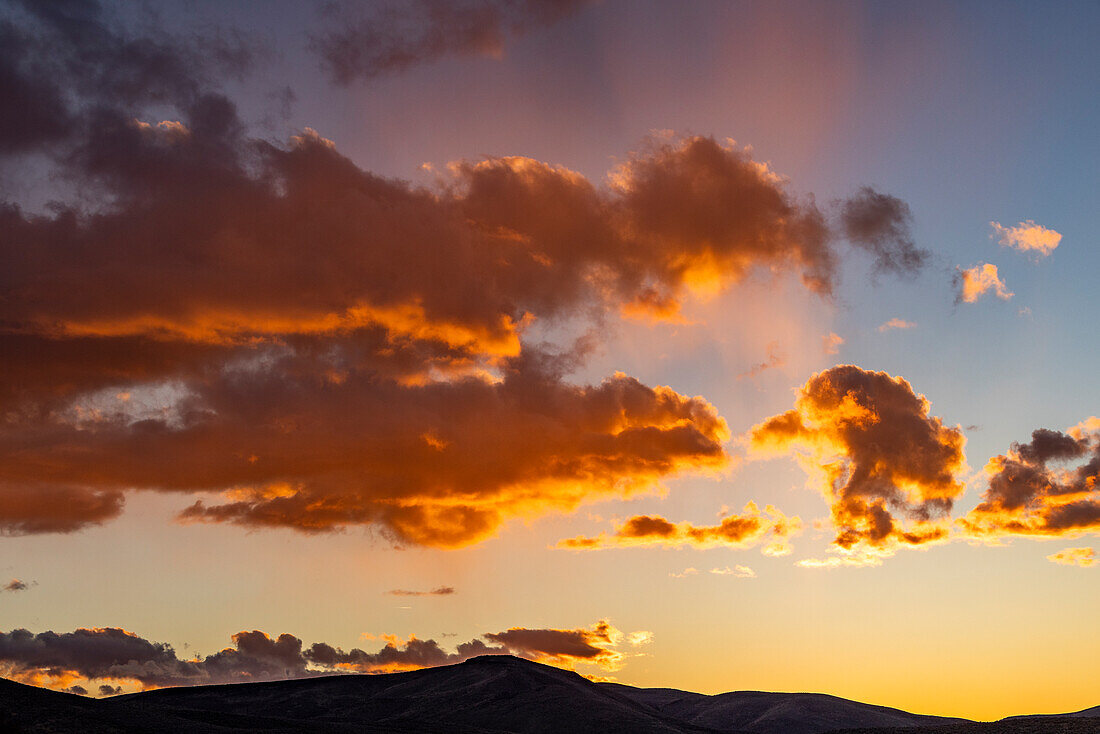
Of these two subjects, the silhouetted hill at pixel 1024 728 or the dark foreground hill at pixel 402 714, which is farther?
the silhouetted hill at pixel 1024 728

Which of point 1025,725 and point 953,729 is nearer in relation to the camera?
point 1025,725

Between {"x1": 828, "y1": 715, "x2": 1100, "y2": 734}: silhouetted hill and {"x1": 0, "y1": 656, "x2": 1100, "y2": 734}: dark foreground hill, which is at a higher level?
{"x1": 828, "y1": 715, "x2": 1100, "y2": 734}: silhouetted hill

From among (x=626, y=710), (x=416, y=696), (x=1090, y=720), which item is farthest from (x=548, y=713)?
(x=1090, y=720)

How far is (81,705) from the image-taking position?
94.7 meters

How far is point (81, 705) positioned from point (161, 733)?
9.13 m

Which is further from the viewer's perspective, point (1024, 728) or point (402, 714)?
point (402, 714)

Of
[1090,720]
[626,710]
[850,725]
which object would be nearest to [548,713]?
[626,710]

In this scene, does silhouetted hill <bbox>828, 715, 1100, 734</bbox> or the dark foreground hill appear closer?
the dark foreground hill

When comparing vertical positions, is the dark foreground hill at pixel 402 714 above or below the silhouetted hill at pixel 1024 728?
below

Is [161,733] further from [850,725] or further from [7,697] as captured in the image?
[850,725]

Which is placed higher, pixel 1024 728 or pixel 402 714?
pixel 1024 728

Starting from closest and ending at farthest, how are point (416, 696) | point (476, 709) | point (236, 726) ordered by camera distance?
point (236, 726), point (476, 709), point (416, 696)

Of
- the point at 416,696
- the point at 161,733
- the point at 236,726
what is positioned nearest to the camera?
the point at 161,733

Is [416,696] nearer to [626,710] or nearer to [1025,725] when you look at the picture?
[626,710]
